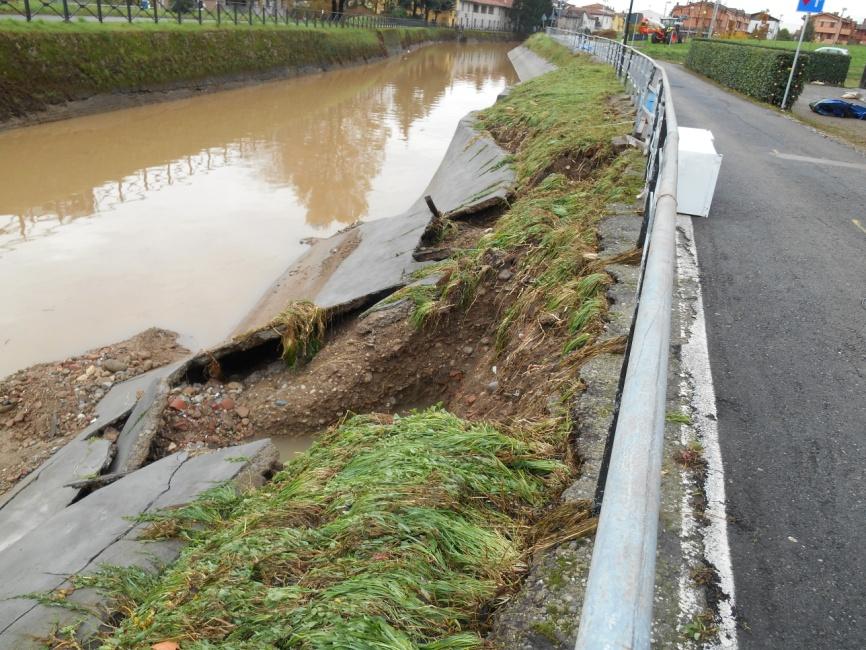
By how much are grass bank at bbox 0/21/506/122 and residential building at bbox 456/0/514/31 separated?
57.7 m

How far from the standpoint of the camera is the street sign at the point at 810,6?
56.9 feet

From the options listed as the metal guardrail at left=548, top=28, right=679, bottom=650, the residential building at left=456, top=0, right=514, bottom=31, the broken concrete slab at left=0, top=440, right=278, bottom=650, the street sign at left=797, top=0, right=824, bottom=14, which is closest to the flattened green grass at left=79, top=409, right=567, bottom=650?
the broken concrete slab at left=0, top=440, right=278, bottom=650

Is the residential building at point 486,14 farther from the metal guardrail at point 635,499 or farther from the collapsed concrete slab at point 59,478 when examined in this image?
the metal guardrail at point 635,499

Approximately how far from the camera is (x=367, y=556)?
2.70 meters

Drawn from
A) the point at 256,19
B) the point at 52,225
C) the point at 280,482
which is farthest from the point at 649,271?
the point at 256,19

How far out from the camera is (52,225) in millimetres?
11055

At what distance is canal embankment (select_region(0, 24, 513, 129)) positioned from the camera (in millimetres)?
17203

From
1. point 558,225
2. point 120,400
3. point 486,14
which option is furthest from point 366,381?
point 486,14

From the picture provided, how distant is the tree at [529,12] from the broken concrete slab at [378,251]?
8437cm

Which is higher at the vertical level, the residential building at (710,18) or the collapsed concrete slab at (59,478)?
the residential building at (710,18)

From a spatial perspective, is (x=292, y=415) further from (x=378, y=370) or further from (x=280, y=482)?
(x=280, y=482)

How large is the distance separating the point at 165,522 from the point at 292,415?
201 cm

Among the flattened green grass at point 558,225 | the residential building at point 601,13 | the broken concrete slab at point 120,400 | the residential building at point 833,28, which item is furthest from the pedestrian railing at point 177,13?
the residential building at point 601,13

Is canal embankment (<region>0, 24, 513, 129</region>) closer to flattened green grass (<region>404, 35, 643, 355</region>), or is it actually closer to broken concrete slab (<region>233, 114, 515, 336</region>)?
broken concrete slab (<region>233, 114, 515, 336</region>)
